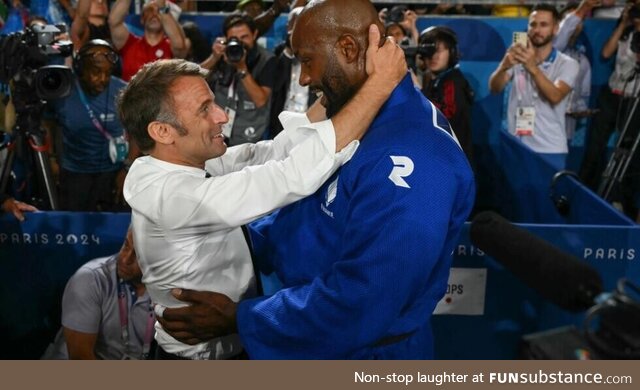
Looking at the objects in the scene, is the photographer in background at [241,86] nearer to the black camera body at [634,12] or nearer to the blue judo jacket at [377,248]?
the black camera body at [634,12]

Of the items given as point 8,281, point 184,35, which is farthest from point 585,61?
point 8,281

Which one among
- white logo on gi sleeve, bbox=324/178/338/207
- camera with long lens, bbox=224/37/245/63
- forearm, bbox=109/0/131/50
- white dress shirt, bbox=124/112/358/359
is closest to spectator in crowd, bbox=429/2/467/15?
camera with long lens, bbox=224/37/245/63

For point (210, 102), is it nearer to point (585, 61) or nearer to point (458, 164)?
point (458, 164)

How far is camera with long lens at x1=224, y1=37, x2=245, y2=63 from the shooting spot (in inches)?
194

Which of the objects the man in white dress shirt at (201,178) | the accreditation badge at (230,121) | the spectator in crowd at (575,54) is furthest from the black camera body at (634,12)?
the man in white dress shirt at (201,178)

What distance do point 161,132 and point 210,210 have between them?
28cm

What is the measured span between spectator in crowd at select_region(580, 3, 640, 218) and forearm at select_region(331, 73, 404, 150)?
4367mm

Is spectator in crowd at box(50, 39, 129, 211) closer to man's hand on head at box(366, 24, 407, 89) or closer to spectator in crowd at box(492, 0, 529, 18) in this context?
man's hand on head at box(366, 24, 407, 89)

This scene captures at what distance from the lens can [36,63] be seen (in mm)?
3951

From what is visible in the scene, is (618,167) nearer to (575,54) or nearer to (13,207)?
(575,54)

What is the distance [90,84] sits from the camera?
14.9 feet

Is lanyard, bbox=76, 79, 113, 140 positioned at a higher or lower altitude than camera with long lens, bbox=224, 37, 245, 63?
lower

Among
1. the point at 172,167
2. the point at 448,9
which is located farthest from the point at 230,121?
the point at 172,167

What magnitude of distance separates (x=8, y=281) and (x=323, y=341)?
225 centimetres
